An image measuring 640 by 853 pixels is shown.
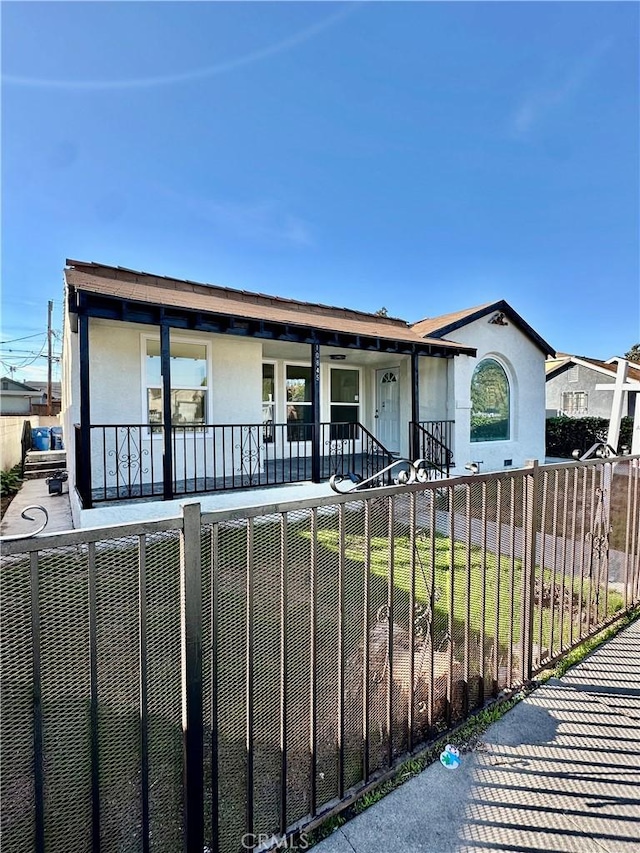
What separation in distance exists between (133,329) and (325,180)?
772cm

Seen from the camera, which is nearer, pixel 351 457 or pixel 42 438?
pixel 351 457

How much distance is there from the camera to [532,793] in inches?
75.3

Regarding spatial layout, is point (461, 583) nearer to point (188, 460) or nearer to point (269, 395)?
point (188, 460)

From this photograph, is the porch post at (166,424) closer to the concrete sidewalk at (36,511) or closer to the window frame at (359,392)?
the concrete sidewalk at (36,511)

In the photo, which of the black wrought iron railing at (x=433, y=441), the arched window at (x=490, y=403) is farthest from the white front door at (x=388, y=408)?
the arched window at (x=490, y=403)

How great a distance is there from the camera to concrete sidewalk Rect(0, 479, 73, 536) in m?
6.51

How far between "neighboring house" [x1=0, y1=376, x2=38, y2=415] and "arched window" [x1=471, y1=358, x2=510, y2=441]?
31.5m

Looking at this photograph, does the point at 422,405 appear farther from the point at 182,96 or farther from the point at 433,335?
the point at 182,96

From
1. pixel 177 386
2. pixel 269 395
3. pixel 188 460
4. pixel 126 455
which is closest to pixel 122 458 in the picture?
pixel 126 455

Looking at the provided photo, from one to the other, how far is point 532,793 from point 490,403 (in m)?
10.9

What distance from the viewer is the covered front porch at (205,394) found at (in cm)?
595

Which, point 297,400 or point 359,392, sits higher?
point 359,392

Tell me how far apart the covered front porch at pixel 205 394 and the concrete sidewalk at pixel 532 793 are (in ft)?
12.3

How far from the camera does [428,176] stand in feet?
38.1
